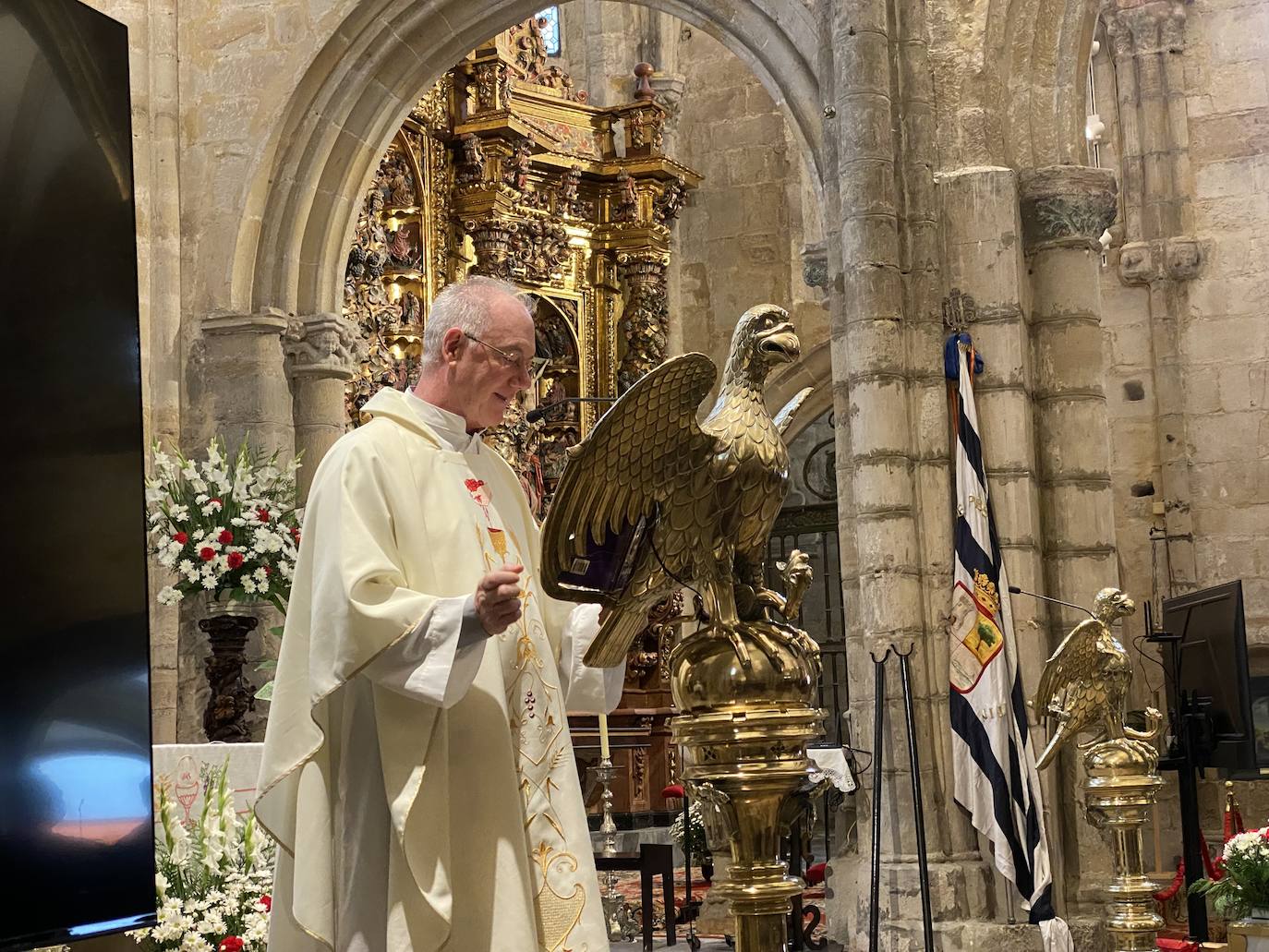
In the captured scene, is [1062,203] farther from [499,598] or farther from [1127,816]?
[499,598]

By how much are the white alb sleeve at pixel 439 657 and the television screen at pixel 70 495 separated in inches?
20.6

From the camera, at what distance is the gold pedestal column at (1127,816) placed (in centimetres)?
462

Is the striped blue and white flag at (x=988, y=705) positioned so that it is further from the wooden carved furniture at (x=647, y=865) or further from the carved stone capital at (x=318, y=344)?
the carved stone capital at (x=318, y=344)

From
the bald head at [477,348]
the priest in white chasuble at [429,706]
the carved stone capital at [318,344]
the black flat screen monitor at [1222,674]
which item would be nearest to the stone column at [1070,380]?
the black flat screen monitor at [1222,674]

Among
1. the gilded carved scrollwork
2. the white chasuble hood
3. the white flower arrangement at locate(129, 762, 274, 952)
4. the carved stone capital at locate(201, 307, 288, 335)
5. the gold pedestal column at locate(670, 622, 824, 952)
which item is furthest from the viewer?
the gilded carved scrollwork

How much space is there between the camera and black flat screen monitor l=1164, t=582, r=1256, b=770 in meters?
5.88

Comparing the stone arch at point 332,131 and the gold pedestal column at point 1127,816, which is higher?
the stone arch at point 332,131

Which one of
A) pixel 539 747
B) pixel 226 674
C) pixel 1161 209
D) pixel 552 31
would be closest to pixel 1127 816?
pixel 539 747

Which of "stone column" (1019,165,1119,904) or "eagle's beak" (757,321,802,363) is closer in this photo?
"eagle's beak" (757,321,802,363)

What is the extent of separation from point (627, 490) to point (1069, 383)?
5.31 metres

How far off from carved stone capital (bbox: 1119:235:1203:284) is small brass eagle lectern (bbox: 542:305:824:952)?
10564 millimetres

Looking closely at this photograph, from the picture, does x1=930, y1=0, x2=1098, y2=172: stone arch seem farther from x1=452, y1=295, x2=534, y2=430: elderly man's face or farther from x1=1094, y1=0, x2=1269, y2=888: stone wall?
x1=1094, y1=0, x2=1269, y2=888: stone wall

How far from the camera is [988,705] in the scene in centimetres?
685

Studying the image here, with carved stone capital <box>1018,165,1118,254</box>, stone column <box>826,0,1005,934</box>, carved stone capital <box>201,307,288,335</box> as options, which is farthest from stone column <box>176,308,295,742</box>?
carved stone capital <box>1018,165,1118,254</box>
